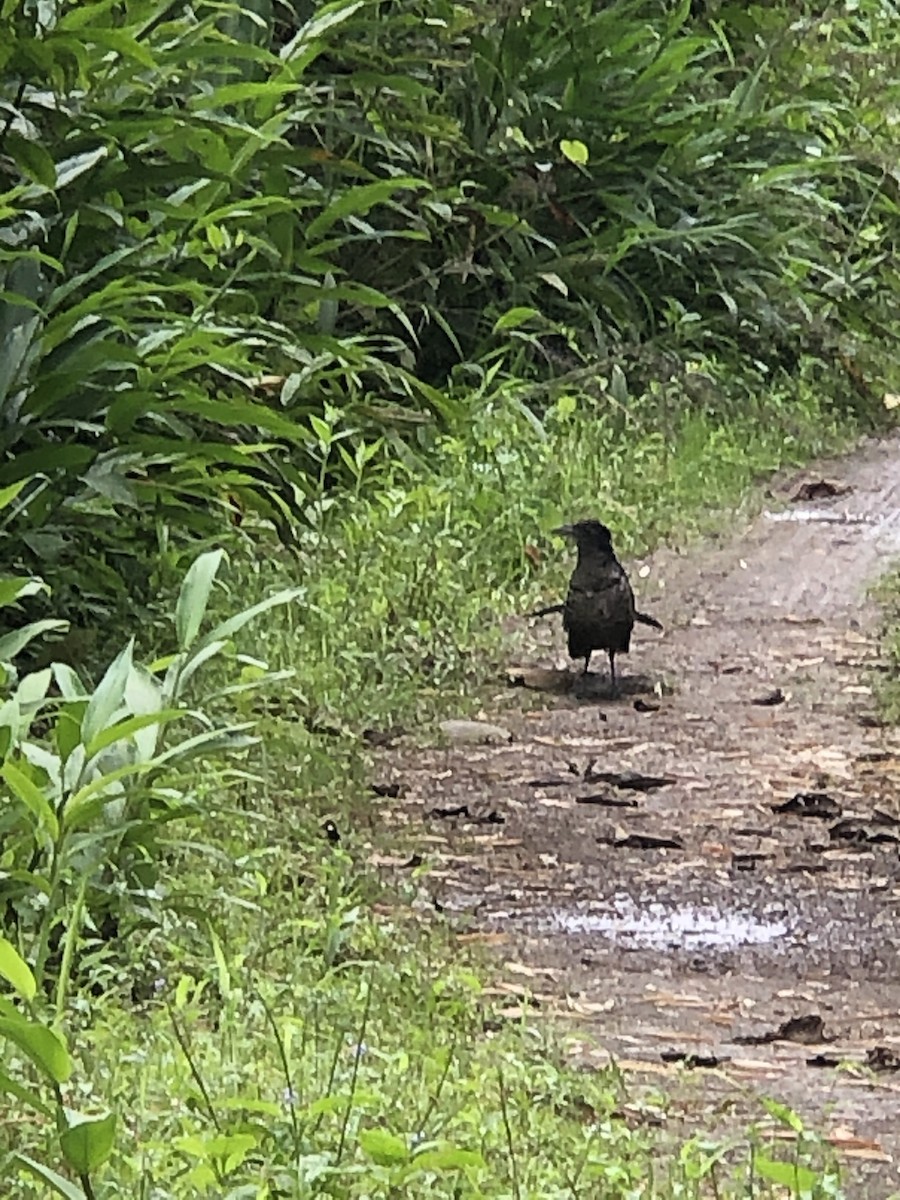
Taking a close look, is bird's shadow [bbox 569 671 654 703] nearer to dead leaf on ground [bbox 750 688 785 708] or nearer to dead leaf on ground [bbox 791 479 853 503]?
dead leaf on ground [bbox 750 688 785 708]

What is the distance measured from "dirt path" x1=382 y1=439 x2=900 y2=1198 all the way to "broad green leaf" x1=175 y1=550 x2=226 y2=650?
78 centimetres

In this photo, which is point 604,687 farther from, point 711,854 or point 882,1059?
point 882,1059

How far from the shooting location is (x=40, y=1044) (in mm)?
2266

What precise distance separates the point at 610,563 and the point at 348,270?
3.12 meters

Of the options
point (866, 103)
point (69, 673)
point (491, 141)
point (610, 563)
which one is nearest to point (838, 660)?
point (610, 563)

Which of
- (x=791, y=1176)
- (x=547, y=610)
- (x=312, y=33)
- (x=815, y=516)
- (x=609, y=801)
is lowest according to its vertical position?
(x=815, y=516)

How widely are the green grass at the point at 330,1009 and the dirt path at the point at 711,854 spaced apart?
17cm

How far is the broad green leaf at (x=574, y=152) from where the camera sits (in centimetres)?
919

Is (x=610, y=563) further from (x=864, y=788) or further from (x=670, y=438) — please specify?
(x=670, y=438)

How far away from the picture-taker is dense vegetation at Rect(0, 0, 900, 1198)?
9.41ft

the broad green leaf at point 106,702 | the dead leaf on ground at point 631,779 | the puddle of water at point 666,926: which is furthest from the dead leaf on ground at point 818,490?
the broad green leaf at point 106,702

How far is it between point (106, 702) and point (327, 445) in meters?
3.58

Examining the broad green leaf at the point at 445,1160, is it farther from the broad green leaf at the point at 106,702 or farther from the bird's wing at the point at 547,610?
the bird's wing at the point at 547,610

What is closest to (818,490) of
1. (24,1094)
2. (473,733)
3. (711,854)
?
(473,733)
